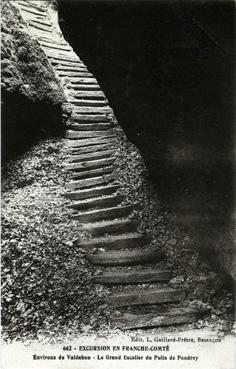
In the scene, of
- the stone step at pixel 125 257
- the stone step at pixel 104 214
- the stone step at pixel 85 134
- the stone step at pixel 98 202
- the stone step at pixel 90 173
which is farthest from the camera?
the stone step at pixel 85 134

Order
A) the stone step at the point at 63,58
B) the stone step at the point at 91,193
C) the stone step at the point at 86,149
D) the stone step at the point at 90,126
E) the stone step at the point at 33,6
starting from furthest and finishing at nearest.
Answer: the stone step at the point at 33,6 → the stone step at the point at 63,58 → the stone step at the point at 90,126 → the stone step at the point at 86,149 → the stone step at the point at 91,193

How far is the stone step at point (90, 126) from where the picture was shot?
5.36 metres

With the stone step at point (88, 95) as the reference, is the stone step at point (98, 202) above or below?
below

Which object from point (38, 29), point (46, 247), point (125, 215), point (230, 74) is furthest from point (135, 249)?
point (38, 29)

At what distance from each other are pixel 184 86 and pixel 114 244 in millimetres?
2002

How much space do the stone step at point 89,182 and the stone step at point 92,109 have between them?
148cm

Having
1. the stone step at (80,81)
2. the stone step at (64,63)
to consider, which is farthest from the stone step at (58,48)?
the stone step at (80,81)

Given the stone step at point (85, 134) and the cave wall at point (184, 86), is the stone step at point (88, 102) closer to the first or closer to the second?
the stone step at point (85, 134)

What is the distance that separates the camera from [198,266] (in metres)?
3.86

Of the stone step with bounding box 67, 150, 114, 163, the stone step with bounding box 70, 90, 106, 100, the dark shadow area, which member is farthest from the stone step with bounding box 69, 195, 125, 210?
the stone step with bounding box 70, 90, 106, 100

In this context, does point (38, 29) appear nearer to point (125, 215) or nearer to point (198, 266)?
point (125, 215)

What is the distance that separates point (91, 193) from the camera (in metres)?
4.40

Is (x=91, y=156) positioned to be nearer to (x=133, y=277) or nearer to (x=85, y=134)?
(x=85, y=134)

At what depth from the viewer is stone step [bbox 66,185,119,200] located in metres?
4.36
